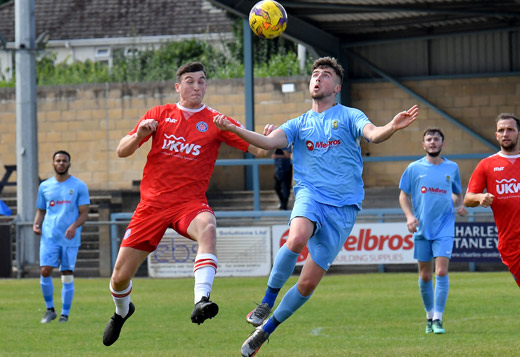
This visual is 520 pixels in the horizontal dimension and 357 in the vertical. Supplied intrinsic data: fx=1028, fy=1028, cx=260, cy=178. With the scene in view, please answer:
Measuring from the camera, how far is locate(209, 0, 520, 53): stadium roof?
24.7m

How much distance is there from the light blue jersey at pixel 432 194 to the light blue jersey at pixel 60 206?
15.5 feet

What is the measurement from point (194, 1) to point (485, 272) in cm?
3034

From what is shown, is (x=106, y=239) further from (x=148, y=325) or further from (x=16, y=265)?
(x=148, y=325)

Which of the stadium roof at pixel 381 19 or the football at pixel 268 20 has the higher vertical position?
the stadium roof at pixel 381 19

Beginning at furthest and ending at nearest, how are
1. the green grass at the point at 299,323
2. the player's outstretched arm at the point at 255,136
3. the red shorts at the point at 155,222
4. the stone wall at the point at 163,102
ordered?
the stone wall at the point at 163,102 → the green grass at the point at 299,323 → the red shorts at the point at 155,222 → the player's outstretched arm at the point at 255,136

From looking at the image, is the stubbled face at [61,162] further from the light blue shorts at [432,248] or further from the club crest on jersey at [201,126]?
the club crest on jersey at [201,126]

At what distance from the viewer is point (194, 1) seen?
48531 millimetres

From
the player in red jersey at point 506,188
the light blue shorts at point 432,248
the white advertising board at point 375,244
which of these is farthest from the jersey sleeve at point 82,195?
the white advertising board at point 375,244

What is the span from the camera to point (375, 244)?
21203 mm

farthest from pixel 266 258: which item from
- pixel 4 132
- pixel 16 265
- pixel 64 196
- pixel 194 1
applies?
pixel 194 1

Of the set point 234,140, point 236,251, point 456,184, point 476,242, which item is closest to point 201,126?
point 234,140

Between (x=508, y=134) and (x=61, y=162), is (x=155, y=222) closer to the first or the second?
(x=508, y=134)

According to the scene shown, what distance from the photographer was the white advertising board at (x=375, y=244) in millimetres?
21094

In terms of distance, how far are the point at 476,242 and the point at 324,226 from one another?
1280 cm
